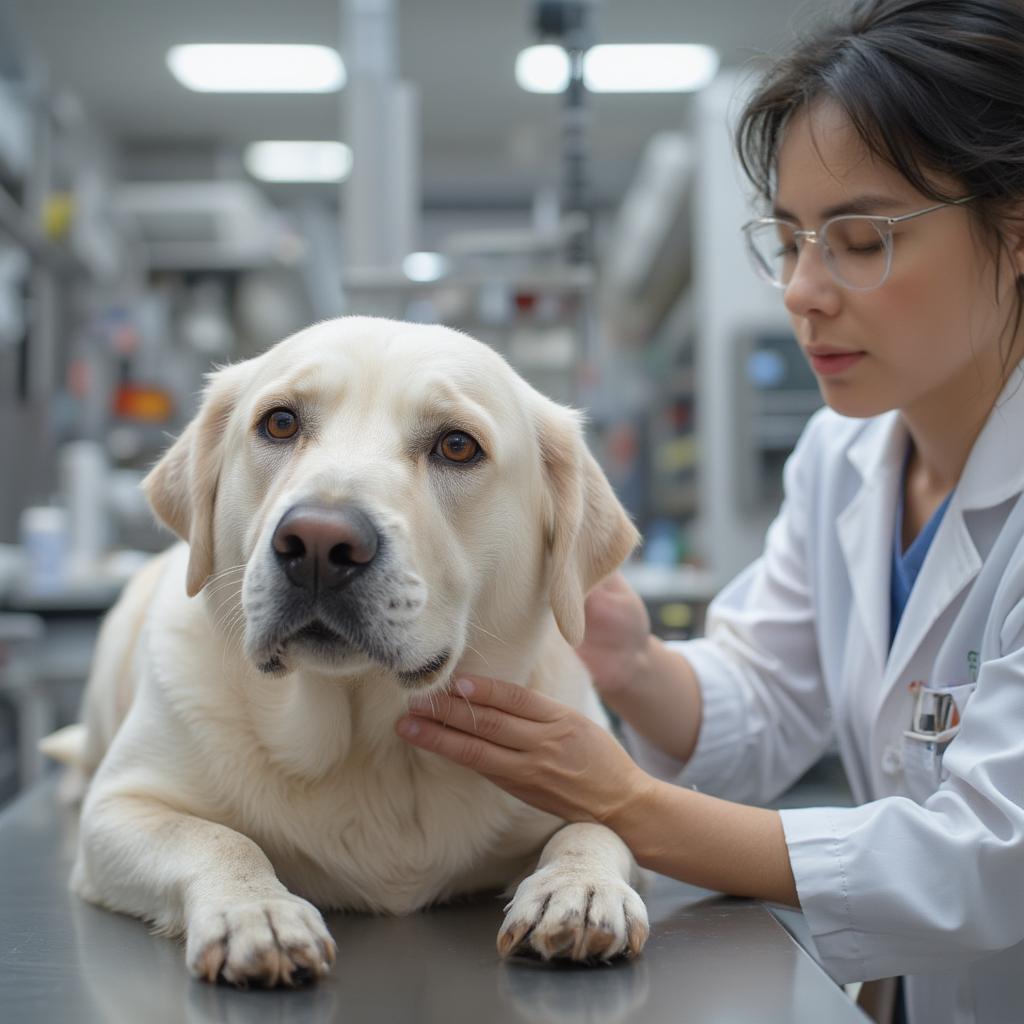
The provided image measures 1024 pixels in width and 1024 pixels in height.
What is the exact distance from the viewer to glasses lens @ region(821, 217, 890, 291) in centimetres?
132

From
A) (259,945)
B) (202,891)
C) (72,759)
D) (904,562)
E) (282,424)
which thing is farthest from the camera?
(72,759)

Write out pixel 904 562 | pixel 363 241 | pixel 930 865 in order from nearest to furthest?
1. pixel 930 865
2. pixel 904 562
3. pixel 363 241

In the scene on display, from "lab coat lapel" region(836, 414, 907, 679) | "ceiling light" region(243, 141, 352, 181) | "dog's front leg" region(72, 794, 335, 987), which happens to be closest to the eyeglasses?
"lab coat lapel" region(836, 414, 907, 679)

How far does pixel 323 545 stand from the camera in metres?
0.95

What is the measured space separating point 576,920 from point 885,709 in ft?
2.30

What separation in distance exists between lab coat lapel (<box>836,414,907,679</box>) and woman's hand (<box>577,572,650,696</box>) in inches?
12.4

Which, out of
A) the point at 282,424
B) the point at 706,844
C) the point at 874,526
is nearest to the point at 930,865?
the point at 706,844

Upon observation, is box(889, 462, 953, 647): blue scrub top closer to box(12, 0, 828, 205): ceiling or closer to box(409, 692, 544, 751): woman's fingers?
box(409, 692, 544, 751): woman's fingers

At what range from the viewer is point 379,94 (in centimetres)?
285

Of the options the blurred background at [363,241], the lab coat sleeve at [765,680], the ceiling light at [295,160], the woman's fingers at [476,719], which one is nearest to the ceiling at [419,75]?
the blurred background at [363,241]

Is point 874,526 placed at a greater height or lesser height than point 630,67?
lesser

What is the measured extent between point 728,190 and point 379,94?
2204mm

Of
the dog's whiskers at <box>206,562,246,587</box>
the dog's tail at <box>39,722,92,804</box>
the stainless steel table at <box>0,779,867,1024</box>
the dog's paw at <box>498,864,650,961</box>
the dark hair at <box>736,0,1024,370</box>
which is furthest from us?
the dog's tail at <box>39,722,92,804</box>

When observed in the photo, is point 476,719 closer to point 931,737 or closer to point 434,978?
point 434,978
